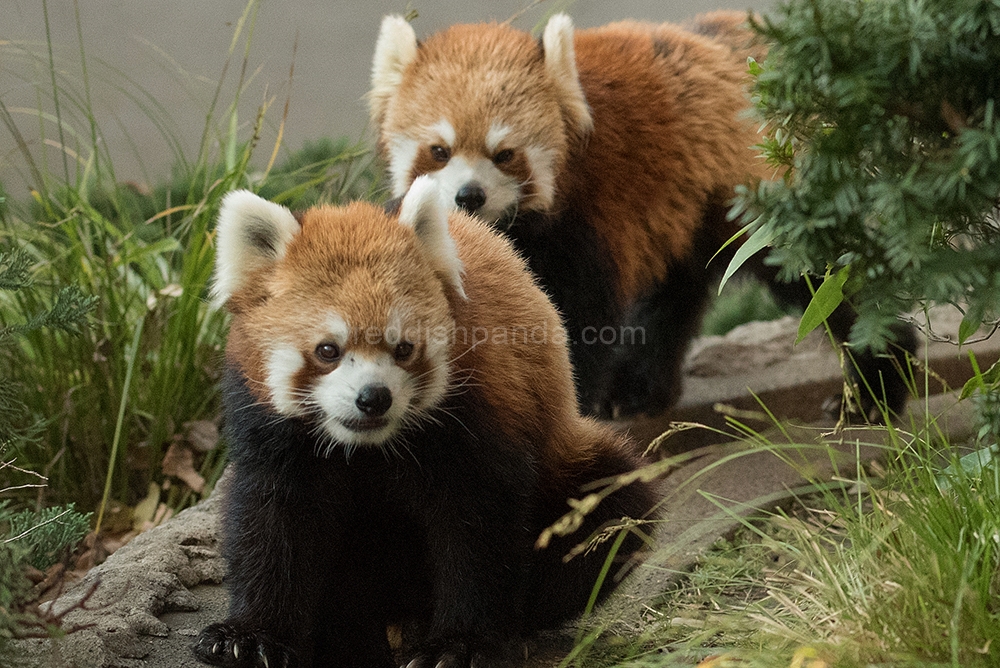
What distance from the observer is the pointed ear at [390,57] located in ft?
8.89

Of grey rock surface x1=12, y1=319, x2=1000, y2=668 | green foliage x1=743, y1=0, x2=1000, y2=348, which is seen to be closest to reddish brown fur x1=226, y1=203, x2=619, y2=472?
grey rock surface x1=12, y1=319, x2=1000, y2=668

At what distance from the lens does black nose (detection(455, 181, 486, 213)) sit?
2.53 m

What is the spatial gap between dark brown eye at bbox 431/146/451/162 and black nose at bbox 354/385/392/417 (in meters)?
1.21

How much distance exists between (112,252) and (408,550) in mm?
1935

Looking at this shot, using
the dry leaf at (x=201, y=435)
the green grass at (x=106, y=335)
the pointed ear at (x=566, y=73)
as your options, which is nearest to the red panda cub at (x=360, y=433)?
the pointed ear at (x=566, y=73)

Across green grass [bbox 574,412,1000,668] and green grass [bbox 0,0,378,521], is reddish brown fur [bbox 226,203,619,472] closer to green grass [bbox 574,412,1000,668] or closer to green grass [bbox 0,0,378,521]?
green grass [bbox 574,412,1000,668]

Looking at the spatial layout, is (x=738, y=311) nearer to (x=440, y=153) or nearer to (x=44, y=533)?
(x=440, y=153)

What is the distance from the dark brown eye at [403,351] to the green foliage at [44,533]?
1.97 ft

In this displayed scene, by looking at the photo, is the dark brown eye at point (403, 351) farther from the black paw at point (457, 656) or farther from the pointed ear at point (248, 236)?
the black paw at point (457, 656)

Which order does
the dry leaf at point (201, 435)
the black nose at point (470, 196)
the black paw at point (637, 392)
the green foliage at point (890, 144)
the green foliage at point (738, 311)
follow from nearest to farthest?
the green foliage at point (890, 144) → the black nose at point (470, 196) → the dry leaf at point (201, 435) → the black paw at point (637, 392) → the green foliage at point (738, 311)

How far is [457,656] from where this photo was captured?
1658 millimetres

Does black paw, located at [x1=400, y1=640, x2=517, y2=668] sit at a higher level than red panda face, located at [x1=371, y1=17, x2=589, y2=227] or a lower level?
lower

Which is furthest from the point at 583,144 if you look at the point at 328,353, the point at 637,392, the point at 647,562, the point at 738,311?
→ the point at 738,311

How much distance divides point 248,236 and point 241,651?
0.71 m
